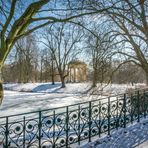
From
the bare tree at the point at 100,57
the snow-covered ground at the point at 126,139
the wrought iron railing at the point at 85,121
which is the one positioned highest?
the bare tree at the point at 100,57

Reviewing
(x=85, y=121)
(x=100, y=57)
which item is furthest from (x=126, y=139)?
(x=100, y=57)

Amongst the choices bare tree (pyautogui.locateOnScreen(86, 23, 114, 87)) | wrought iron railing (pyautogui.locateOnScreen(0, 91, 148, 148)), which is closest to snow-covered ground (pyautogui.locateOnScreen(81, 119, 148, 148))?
wrought iron railing (pyautogui.locateOnScreen(0, 91, 148, 148))

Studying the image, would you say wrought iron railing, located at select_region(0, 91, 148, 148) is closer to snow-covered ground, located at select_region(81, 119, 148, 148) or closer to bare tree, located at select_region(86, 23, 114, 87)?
snow-covered ground, located at select_region(81, 119, 148, 148)

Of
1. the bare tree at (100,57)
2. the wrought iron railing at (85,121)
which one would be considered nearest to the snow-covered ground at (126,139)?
the wrought iron railing at (85,121)

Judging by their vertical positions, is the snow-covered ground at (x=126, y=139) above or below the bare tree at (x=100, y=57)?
below

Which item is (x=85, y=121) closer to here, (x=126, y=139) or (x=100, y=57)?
(x=126, y=139)

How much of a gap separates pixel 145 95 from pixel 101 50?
2.43m

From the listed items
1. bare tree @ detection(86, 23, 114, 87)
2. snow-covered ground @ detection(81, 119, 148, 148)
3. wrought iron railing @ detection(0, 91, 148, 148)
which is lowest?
snow-covered ground @ detection(81, 119, 148, 148)

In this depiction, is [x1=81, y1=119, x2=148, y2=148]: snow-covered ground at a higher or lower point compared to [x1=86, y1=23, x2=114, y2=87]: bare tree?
lower

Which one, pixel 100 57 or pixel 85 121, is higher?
pixel 100 57

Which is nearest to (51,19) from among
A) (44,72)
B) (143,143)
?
(143,143)

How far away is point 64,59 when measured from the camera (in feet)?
119

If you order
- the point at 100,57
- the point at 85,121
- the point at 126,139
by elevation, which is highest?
the point at 100,57

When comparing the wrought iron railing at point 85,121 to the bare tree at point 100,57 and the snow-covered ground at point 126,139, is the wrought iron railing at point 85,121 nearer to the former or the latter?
the snow-covered ground at point 126,139
